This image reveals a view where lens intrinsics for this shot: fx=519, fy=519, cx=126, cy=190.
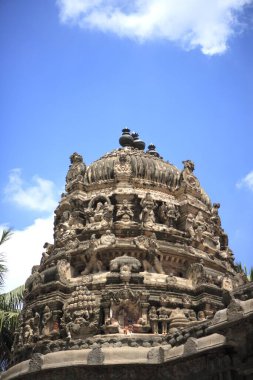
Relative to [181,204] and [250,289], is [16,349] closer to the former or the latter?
[181,204]

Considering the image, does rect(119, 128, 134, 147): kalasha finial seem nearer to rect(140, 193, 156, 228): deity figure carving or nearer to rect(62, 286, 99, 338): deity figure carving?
rect(140, 193, 156, 228): deity figure carving

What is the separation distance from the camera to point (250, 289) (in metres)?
13.8

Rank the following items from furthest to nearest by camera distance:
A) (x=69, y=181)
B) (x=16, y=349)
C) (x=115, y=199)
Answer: (x=69, y=181)
(x=115, y=199)
(x=16, y=349)

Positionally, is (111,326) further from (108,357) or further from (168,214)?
(168,214)

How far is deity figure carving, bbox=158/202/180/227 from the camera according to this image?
2759 cm

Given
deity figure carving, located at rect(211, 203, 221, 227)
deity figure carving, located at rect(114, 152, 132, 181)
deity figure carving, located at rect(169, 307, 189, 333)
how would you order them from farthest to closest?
deity figure carving, located at rect(211, 203, 221, 227) → deity figure carving, located at rect(114, 152, 132, 181) → deity figure carving, located at rect(169, 307, 189, 333)

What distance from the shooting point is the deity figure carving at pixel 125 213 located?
87.9 feet

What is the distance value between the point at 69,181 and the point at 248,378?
62.2 ft

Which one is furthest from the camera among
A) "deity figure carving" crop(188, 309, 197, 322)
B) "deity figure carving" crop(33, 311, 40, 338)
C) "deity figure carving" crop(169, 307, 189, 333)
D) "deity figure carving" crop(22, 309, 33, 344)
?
"deity figure carving" crop(33, 311, 40, 338)

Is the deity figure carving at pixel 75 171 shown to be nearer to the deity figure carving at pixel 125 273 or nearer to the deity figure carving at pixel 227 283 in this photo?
the deity figure carving at pixel 125 273

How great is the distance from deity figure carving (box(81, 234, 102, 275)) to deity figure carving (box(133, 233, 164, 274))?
1.96 meters

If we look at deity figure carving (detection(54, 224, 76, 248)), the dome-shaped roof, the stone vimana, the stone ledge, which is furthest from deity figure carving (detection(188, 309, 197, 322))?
the dome-shaped roof

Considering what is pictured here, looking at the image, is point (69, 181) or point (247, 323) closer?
point (247, 323)

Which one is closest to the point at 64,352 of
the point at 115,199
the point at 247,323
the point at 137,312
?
the point at 137,312
